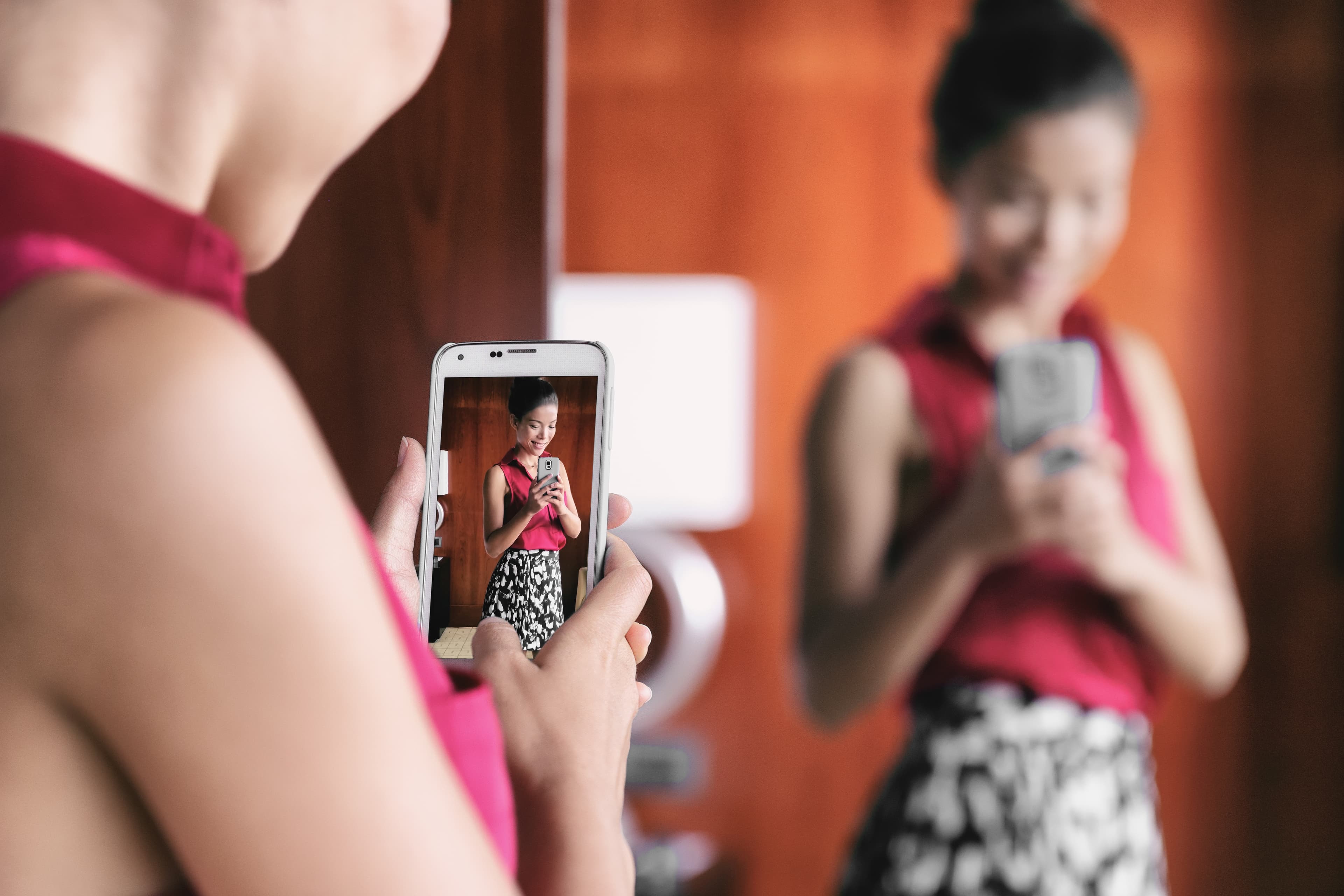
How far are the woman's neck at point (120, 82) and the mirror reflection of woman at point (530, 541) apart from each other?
183 mm

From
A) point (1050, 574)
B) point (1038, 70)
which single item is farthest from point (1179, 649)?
point (1038, 70)

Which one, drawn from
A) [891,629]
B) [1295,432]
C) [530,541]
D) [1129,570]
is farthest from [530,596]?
[1295,432]

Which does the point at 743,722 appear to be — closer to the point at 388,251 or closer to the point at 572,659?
the point at 388,251

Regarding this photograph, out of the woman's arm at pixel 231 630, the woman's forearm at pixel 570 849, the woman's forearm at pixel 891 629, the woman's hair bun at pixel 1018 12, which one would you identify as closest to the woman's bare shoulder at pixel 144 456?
the woman's arm at pixel 231 630

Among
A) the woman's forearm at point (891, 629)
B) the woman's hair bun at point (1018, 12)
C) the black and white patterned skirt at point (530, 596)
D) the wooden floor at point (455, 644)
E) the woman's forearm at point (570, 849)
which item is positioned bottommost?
the woman's forearm at point (891, 629)

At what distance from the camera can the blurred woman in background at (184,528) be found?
248 millimetres

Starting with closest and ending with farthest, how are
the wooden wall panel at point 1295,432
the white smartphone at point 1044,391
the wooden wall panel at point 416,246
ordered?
the wooden wall panel at point 416,246, the white smartphone at point 1044,391, the wooden wall panel at point 1295,432

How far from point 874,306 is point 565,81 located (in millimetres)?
757

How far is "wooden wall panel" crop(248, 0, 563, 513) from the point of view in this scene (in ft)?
2.10

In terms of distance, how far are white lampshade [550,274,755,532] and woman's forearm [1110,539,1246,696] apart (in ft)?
3.70

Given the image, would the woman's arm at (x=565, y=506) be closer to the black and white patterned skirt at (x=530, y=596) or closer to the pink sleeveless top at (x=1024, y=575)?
the black and white patterned skirt at (x=530, y=596)

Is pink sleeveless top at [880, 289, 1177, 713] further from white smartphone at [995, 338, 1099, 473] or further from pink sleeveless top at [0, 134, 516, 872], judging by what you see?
pink sleeveless top at [0, 134, 516, 872]

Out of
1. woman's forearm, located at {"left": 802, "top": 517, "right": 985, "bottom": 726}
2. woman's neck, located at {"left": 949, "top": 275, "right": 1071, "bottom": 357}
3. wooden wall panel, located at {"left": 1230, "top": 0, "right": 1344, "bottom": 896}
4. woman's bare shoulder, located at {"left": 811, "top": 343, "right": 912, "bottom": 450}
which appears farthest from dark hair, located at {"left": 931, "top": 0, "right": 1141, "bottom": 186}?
wooden wall panel, located at {"left": 1230, "top": 0, "right": 1344, "bottom": 896}

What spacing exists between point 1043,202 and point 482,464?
842mm
